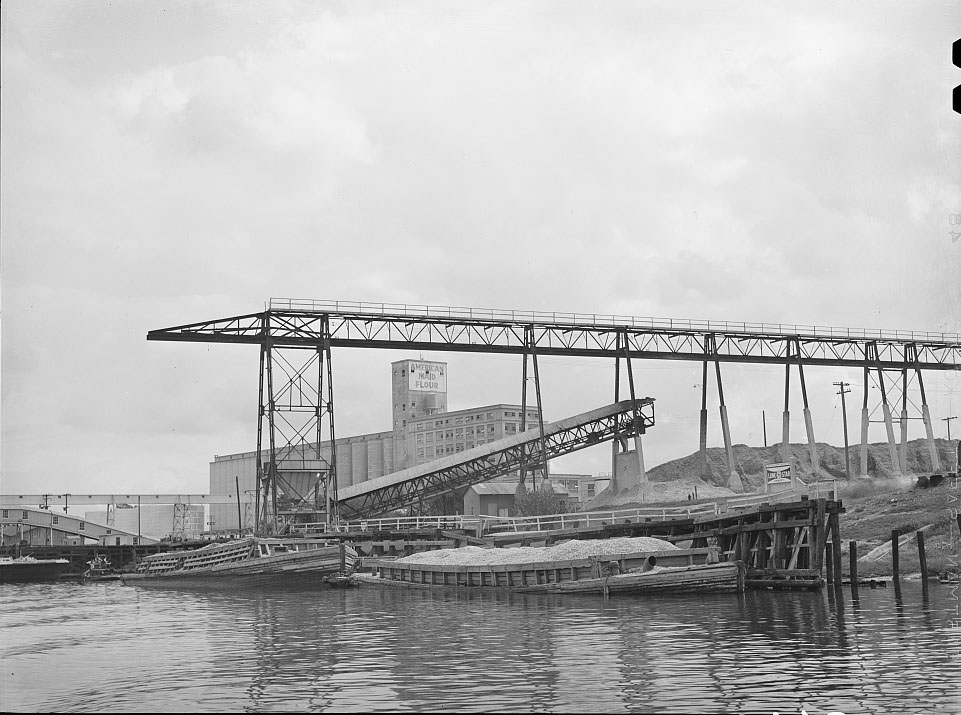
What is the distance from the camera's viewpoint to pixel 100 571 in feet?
289

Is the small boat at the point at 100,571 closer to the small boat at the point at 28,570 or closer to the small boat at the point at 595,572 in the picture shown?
the small boat at the point at 28,570

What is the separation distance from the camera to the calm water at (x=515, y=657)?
703 inches

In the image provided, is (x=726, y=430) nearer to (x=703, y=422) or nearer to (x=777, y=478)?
(x=703, y=422)

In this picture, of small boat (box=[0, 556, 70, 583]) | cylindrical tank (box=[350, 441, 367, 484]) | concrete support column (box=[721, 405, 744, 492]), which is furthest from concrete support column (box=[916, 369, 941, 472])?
cylindrical tank (box=[350, 441, 367, 484])

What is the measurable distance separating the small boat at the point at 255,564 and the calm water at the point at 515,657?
1815 centimetres

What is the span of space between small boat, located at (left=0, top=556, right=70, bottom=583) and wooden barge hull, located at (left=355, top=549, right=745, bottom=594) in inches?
1996

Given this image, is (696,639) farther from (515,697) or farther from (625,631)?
(515,697)

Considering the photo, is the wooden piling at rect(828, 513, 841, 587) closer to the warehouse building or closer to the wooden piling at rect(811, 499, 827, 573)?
the wooden piling at rect(811, 499, 827, 573)

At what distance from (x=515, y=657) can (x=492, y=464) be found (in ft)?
207

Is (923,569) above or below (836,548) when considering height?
below

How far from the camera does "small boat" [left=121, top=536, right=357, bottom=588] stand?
5847 centimetres

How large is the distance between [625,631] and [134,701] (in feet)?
44.9

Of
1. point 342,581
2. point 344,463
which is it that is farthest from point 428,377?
point 342,581

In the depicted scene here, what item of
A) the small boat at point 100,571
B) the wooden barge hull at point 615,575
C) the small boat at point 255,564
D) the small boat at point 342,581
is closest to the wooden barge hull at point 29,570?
the small boat at point 100,571
